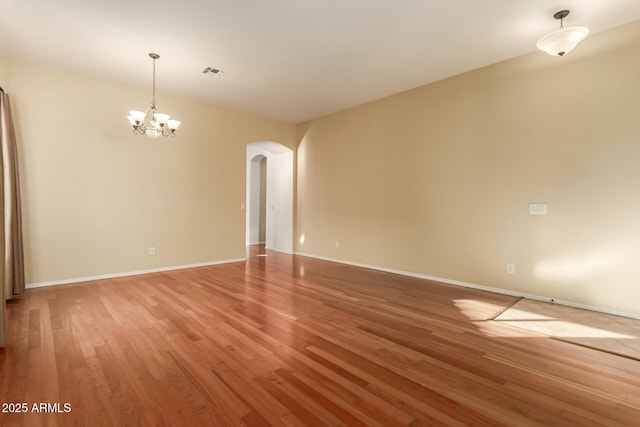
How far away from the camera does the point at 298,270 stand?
5.23m

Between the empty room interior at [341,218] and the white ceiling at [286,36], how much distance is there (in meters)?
0.03

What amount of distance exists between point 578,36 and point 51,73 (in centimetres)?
634

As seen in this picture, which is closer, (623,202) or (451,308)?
(623,202)

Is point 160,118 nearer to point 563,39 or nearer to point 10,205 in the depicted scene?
point 10,205

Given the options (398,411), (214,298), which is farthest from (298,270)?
(398,411)

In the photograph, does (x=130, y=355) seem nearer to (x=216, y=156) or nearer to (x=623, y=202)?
(x=216, y=156)

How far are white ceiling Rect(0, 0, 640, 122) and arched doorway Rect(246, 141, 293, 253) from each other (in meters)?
2.83

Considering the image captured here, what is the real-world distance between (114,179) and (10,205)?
1.26 metres

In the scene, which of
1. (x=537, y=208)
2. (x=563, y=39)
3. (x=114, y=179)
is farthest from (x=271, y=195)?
(x=563, y=39)

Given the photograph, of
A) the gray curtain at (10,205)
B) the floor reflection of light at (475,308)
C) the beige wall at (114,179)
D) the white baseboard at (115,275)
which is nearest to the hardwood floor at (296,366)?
the floor reflection of light at (475,308)

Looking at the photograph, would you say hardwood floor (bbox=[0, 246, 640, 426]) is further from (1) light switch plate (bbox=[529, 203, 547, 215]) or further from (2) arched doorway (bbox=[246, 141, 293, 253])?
(2) arched doorway (bbox=[246, 141, 293, 253])

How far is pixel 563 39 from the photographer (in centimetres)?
265

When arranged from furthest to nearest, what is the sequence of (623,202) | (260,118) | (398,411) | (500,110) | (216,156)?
(260,118) < (216,156) < (500,110) < (623,202) < (398,411)

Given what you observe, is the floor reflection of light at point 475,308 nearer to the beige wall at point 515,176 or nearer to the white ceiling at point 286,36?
the beige wall at point 515,176
